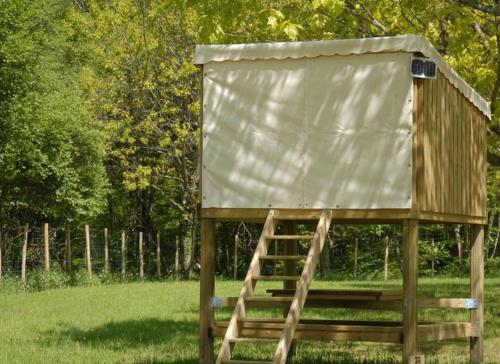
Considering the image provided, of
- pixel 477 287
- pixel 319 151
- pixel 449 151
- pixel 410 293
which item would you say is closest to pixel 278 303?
pixel 410 293

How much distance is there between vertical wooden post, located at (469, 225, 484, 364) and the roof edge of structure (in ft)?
10.0

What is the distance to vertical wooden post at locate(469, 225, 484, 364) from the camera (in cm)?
1319

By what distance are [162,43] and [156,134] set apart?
3.65 metres

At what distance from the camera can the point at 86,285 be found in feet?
100

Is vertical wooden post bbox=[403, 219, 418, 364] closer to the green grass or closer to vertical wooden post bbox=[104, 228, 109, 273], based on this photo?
the green grass

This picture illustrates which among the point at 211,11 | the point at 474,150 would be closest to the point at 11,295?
the point at 211,11

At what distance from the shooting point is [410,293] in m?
10.8

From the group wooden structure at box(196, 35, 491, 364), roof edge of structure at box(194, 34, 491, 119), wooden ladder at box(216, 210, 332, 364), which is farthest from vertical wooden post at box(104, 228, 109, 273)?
wooden ladder at box(216, 210, 332, 364)

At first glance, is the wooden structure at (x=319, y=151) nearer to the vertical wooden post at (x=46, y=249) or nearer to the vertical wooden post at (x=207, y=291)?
the vertical wooden post at (x=207, y=291)

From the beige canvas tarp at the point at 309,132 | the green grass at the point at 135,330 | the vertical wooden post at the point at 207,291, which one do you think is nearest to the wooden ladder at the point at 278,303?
the beige canvas tarp at the point at 309,132

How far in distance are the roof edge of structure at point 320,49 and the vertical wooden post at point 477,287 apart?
120 inches

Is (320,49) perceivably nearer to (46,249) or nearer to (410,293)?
(410,293)

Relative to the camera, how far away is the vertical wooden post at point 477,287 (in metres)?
13.2

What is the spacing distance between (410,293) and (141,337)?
18.7ft
